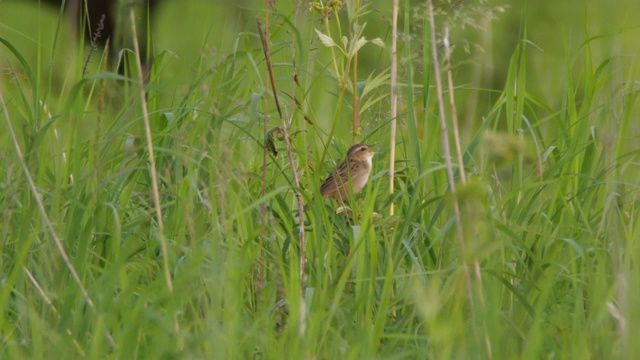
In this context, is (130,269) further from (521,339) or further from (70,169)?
(521,339)

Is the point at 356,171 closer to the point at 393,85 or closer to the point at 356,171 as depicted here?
the point at 356,171

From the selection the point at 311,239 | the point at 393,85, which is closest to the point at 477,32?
the point at 393,85

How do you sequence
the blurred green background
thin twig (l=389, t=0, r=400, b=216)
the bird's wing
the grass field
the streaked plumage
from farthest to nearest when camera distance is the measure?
the blurred green background → the bird's wing → the streaked plumage → thin twig (l=389, t=0, r=400, b=216) → the grass field

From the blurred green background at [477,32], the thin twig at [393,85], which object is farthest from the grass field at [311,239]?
the blurred green background at [477,32]

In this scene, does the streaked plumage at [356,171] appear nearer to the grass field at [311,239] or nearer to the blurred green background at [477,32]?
the grass field at [311,239]

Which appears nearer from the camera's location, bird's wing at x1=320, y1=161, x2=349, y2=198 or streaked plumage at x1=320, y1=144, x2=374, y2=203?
streaked plumage at x1=320, y1=144, x2=374, y2=203

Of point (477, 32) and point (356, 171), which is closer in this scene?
point (356, 171)

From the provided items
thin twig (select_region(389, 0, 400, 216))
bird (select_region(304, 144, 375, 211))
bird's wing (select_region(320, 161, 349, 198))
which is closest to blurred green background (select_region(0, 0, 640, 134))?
bird's wing (select_region(320, 161, 349, 198))

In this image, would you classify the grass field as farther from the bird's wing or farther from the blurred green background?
the blurred green background

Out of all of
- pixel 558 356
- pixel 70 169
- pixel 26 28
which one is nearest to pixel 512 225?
pixel 558 356

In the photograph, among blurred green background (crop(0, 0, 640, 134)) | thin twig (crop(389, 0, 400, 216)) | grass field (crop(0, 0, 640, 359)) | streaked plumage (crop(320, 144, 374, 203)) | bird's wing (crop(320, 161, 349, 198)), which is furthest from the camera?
blurred green background (crop(0, 0, 640, 134))

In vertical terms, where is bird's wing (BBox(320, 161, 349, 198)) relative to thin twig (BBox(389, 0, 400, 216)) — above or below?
below

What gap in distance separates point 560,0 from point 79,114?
5747mm

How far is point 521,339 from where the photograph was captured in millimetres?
2898
